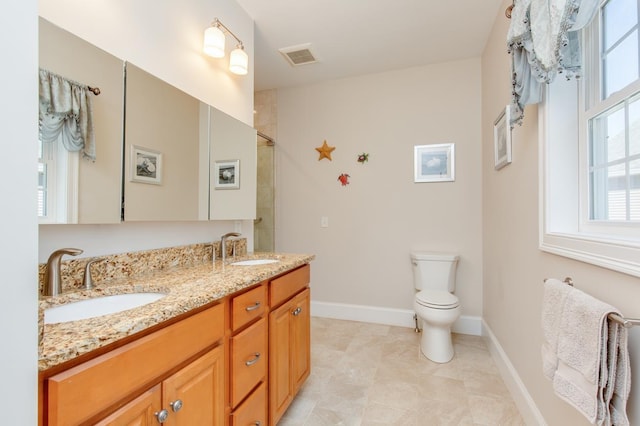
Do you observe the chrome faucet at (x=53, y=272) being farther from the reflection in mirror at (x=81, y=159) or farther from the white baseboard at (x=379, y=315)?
the white baseboard at (x=379, y=315)

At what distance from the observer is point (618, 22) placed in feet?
3.45

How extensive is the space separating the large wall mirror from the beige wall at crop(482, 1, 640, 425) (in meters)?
1.74

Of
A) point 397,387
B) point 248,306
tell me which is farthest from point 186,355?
point 397,387

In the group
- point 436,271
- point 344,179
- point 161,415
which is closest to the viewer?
point 161,415

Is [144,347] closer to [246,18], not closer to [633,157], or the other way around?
[633,157]

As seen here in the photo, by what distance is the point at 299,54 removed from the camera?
8.57 ft

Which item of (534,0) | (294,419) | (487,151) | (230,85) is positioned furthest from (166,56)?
(487,151)

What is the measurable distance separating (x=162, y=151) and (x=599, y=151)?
1.93 m

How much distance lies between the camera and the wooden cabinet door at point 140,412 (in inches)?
26.9

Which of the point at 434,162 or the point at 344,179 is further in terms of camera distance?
the point at 344,179

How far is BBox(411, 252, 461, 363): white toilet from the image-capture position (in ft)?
7.09

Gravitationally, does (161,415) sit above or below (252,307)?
below

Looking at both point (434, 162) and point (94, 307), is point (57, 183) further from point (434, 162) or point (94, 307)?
point (434, 162)

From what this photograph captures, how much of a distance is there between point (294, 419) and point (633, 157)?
1895 mm
